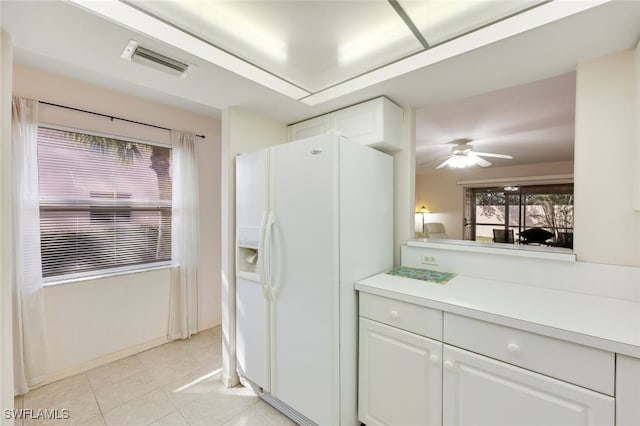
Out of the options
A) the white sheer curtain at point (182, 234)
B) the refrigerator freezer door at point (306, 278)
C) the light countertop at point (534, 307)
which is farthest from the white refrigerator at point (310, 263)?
the white sheer curtain at point (182, 234)

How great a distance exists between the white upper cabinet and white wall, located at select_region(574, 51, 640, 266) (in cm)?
105

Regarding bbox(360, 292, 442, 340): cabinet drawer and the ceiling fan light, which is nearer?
bbox(360, 292, 442, 340): cabinet drawer

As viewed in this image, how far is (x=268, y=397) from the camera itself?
1.91 metres

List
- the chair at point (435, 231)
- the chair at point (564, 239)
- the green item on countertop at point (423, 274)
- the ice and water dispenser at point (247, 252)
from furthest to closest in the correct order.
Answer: the chair at point (435, 231) < the chair at point (564, 239) < the ice and water dispenser at point (247, 252) < the green item on countertop at point (423, 274)

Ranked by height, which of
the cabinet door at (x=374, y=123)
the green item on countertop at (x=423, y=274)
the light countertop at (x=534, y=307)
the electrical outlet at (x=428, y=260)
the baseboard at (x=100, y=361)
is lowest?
the baseboard at (x=100, y=361)

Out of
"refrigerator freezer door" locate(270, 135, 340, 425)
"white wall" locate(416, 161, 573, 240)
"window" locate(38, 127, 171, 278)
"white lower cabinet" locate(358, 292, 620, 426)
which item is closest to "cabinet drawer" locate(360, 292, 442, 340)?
"white lower cabinet" locate(358, 292, 620, 426)

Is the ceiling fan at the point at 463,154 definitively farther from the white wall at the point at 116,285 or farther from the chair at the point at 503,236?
the white wall at the point at 116,285

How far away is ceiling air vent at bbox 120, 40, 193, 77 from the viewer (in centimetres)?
140

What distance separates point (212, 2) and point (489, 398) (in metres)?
2.30

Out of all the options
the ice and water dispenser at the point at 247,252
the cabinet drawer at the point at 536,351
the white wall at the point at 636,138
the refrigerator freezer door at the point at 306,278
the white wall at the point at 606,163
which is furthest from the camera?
the ice and water dispenser at the point at 247,252

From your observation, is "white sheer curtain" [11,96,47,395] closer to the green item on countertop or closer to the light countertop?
the light countertop

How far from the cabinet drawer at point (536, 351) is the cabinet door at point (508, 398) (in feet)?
0.11

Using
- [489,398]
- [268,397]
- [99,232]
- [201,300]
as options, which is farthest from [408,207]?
[99,232]

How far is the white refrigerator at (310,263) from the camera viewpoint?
4.99 ft
